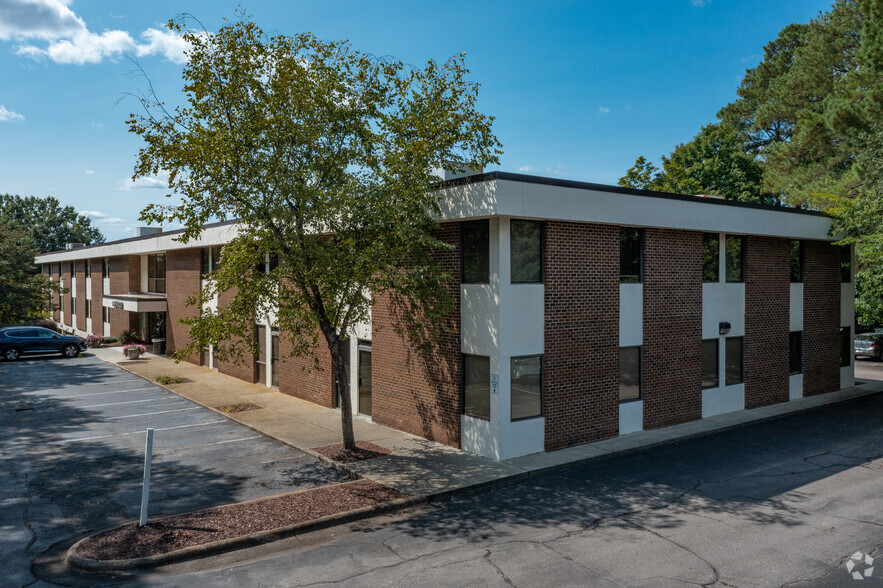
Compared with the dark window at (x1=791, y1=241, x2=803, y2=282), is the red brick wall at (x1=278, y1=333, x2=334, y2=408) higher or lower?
lower

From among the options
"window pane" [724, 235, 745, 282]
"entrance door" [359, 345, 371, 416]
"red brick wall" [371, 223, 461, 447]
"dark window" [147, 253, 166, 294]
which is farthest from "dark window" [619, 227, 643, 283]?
"dark window" [147, 253, 166, 294]

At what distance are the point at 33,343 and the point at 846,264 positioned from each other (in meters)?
36.2

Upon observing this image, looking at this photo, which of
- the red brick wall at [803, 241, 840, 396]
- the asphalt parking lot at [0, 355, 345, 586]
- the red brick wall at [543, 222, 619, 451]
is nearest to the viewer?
the asphalt parking lot at [0, 355, 345, 586]

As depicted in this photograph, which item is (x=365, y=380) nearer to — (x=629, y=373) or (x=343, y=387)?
(x=343, y=387)

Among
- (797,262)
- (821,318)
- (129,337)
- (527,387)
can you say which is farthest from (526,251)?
(129,337)

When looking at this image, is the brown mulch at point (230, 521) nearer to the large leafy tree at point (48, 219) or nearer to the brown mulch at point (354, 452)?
the brown mulch at point (354, 452)

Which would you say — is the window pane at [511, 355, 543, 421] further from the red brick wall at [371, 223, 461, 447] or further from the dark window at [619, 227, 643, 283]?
the dark window at [619, 227, 643, 283]

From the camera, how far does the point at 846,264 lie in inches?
887

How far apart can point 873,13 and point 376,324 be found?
23.0 meters

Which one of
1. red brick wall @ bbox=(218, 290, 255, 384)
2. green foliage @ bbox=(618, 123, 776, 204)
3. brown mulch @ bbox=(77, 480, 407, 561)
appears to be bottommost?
brown mulch @ bbox=(77, 480, 407, 561)

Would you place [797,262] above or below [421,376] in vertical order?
above

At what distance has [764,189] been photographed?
130 feet

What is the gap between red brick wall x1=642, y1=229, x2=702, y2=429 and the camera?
16.2m

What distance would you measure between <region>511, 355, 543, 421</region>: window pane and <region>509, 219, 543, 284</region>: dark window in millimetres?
1852
